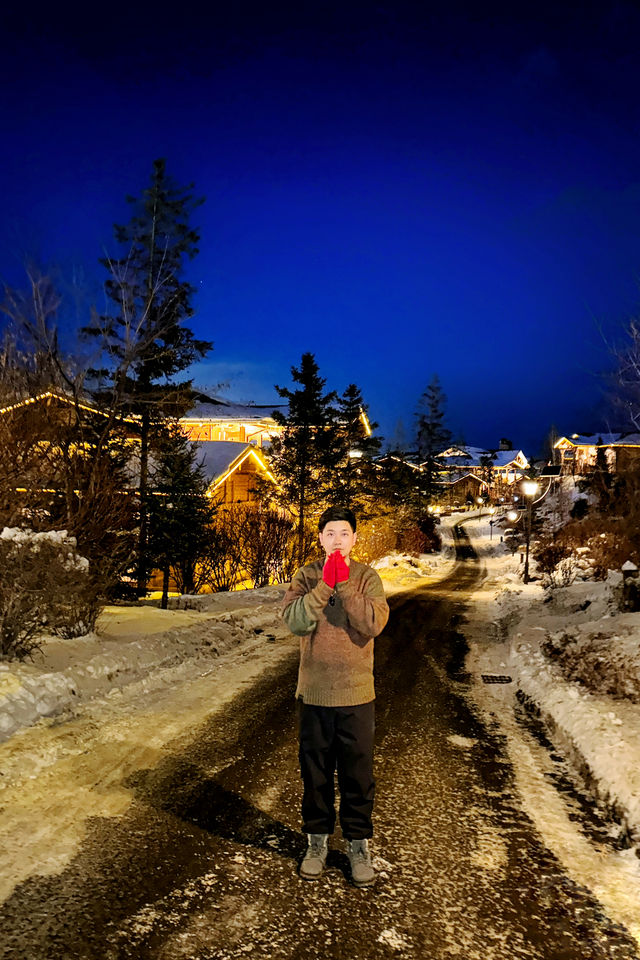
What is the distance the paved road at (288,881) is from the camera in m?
2.72

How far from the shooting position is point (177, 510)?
1562 cm

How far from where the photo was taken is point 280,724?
5.94 metres

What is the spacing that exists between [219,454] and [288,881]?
24.3 metres

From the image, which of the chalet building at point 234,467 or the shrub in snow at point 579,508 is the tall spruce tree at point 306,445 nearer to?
the chalet building at point 234,467

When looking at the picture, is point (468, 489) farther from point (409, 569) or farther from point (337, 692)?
point (337, 692)

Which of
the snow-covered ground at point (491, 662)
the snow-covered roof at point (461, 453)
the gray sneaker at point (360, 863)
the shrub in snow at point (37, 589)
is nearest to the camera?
the gray sneaker at point (360, 863)

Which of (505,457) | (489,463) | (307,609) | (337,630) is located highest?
(505,457)

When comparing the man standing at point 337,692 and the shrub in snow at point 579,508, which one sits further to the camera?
the shrub in snow at point 579,508

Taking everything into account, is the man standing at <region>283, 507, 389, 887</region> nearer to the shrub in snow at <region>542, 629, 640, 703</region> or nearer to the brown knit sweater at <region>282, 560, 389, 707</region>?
the brown knit sweater at <region>282, 560, 389, 707</region>

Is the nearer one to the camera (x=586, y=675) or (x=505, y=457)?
(x=586, y=675)

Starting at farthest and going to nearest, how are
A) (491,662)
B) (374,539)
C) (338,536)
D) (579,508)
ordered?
(579,508) → (374,539) → (491,662) → (338,536)

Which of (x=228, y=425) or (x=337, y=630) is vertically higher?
(x=228, y=425)

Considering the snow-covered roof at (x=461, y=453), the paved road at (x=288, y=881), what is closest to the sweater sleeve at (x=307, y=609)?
the paved road at (x=288, y=881)

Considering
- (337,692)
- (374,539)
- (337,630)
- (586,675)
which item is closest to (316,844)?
(337,692)
